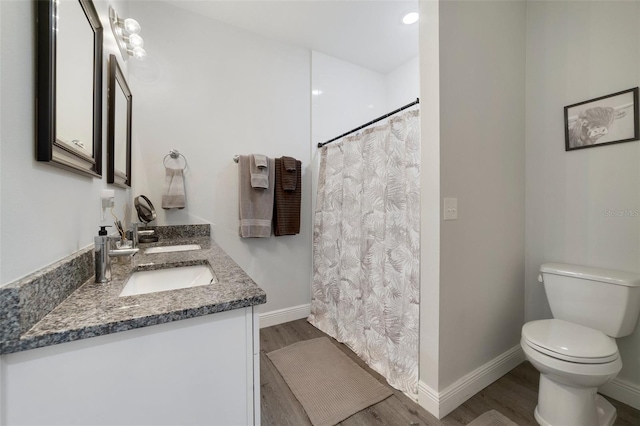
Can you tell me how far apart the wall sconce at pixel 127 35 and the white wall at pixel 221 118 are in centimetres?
32

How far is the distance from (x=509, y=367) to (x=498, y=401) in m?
0.39

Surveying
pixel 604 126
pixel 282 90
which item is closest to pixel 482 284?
pixel 604 126

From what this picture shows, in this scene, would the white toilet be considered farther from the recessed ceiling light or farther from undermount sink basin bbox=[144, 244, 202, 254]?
the recessed ceiling light

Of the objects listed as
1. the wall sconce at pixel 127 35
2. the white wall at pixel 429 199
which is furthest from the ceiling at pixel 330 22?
the white wall at pixel 429 199

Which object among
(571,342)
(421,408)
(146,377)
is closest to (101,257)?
(146,377)

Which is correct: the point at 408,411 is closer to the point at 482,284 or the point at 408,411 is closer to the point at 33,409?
the point at 482,284

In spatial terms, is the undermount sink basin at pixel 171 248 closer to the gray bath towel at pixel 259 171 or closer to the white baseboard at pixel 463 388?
the gray bath towel at pixel 259 171

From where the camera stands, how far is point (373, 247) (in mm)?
1845

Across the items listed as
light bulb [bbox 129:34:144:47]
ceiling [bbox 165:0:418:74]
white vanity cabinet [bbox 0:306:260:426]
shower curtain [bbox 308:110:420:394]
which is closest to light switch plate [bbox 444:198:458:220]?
shower curtain [bbox 308:110:420:394]

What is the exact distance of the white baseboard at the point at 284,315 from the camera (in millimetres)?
2309

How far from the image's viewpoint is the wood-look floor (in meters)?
1.30

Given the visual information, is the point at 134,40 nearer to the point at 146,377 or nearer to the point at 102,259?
the point at 102,259

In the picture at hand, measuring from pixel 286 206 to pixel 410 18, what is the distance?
1879mm

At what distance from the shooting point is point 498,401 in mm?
1438
